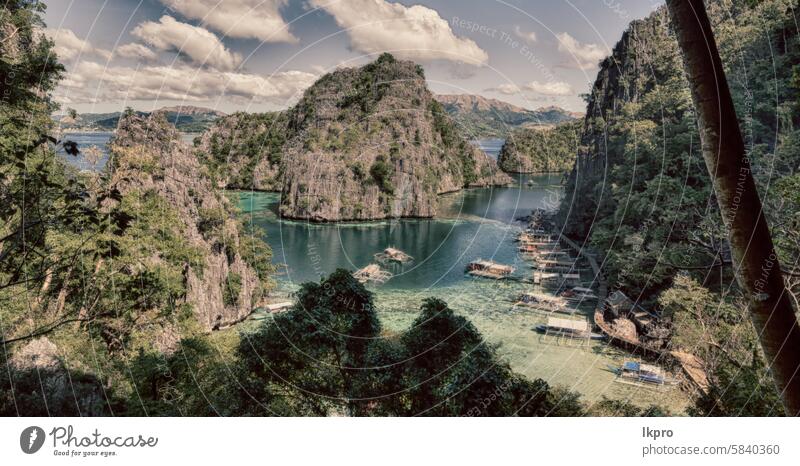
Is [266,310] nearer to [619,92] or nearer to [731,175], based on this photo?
[731,175]

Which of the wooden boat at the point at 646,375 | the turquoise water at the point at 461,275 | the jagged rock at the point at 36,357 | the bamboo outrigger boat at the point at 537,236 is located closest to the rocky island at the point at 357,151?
the turquoise water at the point at 461,275

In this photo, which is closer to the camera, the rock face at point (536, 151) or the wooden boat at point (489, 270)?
the wooden boat at point (489, 270)

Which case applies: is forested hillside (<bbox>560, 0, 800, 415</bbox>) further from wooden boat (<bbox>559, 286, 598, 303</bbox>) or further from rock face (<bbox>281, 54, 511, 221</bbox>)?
rock face (<bbox>281, 54, 511, 221</bbox>)

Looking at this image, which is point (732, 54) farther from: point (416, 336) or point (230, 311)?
point (230, 311)

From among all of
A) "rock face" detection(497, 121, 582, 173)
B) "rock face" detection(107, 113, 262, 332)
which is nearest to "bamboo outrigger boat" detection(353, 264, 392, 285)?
"rock face" detection(107, 113, 262, 332)

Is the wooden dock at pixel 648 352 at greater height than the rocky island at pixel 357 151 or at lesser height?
lesser

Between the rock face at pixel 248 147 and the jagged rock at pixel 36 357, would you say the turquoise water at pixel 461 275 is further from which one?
the jagged rock at pixel 36 357
